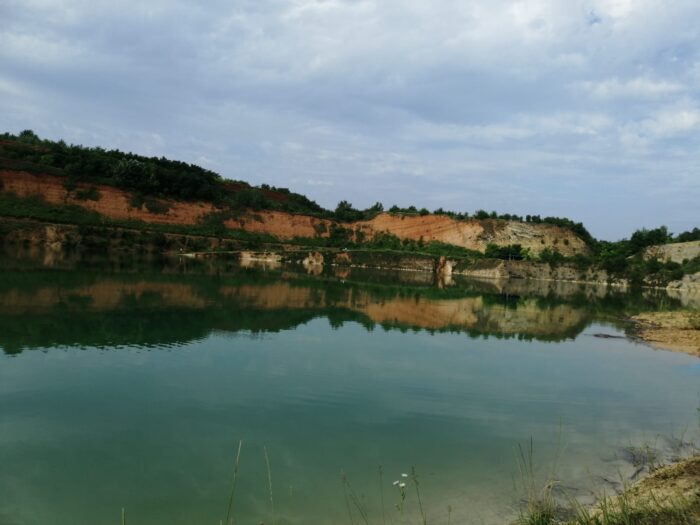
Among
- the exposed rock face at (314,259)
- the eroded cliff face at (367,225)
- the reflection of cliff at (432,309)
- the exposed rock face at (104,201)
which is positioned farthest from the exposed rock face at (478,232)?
the reflection of cliff at (432,309)

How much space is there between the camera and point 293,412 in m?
7.59

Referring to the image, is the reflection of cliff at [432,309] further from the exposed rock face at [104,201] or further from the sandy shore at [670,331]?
the exposed rock face at [104,201]

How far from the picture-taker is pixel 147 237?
Result: 48312 millimetres

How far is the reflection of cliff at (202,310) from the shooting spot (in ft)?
40.2

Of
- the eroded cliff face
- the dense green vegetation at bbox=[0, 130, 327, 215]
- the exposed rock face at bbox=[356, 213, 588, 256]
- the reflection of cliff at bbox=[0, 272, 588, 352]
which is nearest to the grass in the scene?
the reflection of cliff at bbox=[0, 272, 588, 352]

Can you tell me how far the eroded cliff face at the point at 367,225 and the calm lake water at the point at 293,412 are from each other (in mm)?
36716

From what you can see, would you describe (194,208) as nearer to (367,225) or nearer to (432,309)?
(367,225)

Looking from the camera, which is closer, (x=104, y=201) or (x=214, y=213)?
(x=104, y=201)

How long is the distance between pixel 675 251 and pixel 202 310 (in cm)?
6243

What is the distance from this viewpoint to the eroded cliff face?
50906mm

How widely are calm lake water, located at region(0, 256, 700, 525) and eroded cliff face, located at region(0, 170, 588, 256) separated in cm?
3672

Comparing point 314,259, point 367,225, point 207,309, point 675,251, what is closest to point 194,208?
point 314,259

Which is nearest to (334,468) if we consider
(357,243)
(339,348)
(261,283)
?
(339,348)

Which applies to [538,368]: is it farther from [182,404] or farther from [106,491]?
[106,491]
